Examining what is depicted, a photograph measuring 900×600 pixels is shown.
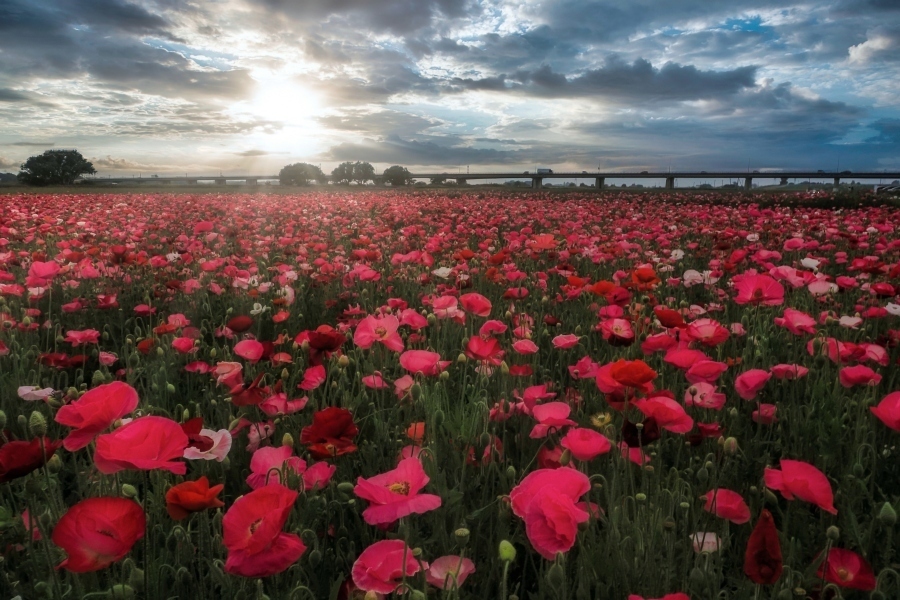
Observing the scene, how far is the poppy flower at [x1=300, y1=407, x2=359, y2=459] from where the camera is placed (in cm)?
142

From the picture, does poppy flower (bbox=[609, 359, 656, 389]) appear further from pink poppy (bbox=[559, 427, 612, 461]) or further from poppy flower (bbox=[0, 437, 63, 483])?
poppy flower (bbox=[0, 437, 63, 483])

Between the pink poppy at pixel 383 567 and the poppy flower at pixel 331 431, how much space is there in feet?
1.03

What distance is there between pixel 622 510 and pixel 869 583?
1.66 ft

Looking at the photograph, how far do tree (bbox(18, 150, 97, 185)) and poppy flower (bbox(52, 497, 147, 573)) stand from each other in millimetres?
60143

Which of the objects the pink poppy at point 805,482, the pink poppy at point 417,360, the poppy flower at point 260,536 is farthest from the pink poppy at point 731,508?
the poppy flower at point 260,536

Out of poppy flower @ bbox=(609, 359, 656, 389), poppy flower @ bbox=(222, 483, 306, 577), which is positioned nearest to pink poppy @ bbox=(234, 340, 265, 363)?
poppy flower @ bbox=(222, 483, 306, 577)

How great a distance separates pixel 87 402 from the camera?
3.86 feet

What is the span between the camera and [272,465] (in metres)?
1.52

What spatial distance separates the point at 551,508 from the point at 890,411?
907mm

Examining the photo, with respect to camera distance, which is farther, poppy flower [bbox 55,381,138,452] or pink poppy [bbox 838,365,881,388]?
pink poppy [bbox 838,365,881,388]

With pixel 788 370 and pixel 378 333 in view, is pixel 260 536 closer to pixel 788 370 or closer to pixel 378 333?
pixel 378 333

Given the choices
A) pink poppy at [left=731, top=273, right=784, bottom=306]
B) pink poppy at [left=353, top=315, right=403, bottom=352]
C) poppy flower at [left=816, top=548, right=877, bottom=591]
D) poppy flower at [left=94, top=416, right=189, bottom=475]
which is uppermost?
pink poppy at [left=731, top=273, right=784, bottom=306]

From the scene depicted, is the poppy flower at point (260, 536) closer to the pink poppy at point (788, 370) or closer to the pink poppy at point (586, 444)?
the pink poppy at point (586, 444)

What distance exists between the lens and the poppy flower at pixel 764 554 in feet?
3.36
